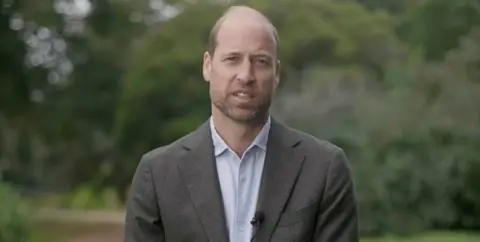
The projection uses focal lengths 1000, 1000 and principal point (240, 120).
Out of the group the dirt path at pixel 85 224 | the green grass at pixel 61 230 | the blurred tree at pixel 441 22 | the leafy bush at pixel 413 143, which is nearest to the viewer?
the leafy bush at pixel 413 143

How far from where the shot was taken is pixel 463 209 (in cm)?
1441

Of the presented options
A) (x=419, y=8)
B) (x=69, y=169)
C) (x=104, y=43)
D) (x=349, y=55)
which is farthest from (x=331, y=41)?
(x=69, y=169)

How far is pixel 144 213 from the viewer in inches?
86.3

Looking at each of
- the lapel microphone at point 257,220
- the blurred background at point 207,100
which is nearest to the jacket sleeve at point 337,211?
the lapel microphone at point 257,220

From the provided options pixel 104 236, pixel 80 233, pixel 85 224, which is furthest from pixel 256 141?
pixel 85 224

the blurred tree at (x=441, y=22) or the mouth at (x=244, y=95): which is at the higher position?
the blurred tree at (x=441, y=22)

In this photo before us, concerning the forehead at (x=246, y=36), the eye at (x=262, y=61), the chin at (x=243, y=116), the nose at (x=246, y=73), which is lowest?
the chin at (x=243, y=116)

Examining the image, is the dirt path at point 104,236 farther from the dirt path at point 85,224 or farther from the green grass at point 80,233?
the green grass at point 80,233

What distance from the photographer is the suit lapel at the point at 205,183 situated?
2.14 meters

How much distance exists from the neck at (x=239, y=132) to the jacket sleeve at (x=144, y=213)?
7.4 inches

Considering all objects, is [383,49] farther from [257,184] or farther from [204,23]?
[257,184]

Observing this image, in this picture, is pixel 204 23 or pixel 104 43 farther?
pixel 104 43

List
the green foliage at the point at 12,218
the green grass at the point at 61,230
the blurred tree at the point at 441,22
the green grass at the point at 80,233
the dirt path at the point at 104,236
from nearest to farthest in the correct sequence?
the green foliage at the point at 12,218, the green grass at the point at 80,233, the blurred tree at the point at 441,22, the dirt path at the point at 104,236, the green grass at the point at 61,230

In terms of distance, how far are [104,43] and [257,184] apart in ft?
75.2
